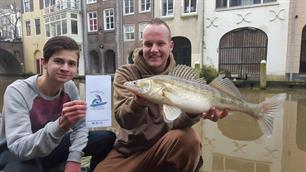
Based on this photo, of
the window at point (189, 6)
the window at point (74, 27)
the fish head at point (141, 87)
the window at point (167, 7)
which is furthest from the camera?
the window at point (74, 27)

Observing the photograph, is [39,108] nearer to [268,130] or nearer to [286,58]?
[268,130]

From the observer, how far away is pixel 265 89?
14.5 m

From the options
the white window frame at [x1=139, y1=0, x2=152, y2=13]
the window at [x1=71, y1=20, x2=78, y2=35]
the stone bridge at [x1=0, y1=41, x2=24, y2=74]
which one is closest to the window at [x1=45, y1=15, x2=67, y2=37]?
the window at [x1=71, y1=20, x2=78, y2=35]

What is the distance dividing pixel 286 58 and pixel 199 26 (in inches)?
237

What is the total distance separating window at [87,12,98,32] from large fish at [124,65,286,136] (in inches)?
1022

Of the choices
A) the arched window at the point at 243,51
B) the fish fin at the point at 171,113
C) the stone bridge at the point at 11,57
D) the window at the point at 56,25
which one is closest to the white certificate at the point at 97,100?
the fish fin at the point at 171,113

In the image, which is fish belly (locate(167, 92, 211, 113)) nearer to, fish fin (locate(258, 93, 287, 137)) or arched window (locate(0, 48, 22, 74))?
fish fin (locate(258, 93, 287, 137))

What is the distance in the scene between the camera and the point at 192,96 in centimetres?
208

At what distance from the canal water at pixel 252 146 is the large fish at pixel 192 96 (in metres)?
1.44

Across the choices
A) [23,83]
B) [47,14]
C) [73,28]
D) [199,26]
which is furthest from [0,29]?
[23,83]

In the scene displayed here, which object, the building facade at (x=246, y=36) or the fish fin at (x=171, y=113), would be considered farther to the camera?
the building facade at (x=246, y=36)

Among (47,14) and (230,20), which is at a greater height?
(47,14)

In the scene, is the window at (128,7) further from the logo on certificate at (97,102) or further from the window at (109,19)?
the logo on certificate at (97,102)

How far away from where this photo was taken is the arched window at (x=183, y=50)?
20.8 meters
